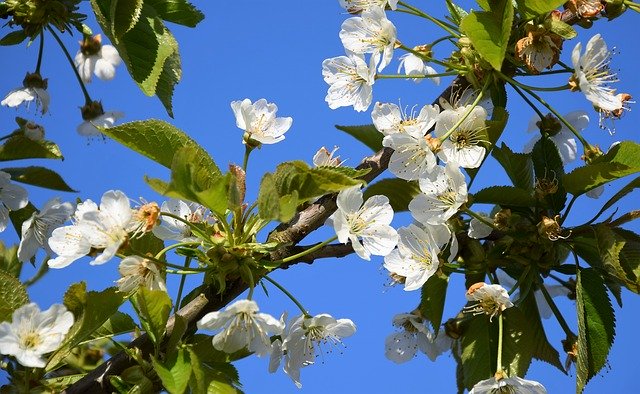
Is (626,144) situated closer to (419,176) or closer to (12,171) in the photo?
(419,176)

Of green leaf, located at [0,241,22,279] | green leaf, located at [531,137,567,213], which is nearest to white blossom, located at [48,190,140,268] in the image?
green leaf, located at [531,137,567,213]

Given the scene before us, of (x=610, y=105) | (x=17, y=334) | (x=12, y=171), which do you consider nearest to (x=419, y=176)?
(x=610, y=105)

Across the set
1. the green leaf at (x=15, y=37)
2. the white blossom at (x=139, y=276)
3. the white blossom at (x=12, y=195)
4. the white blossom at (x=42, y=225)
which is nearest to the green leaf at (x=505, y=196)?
the white blossom at (x=139, y=276)

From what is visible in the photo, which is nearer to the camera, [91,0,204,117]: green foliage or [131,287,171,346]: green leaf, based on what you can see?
[131,287,171,346]: green leaf

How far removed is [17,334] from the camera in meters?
1.93

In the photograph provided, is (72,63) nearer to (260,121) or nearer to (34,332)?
(260,121)

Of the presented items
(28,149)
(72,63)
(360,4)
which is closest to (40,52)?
(72,63)

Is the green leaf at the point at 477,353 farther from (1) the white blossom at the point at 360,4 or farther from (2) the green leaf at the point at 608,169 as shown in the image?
(1) the white blossom at the point at 360,4

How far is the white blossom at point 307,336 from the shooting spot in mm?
2123

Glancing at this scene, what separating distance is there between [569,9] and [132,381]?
1.49 meters

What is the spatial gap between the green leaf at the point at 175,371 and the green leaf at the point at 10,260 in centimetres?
142

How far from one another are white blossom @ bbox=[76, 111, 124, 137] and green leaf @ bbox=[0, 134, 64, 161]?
701mm

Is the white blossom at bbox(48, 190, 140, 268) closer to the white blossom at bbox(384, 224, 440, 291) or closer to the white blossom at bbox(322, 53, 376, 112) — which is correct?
the white blossom at bbox(384, 224, 440, 291)

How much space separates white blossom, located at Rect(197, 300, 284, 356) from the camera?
6.17ft
